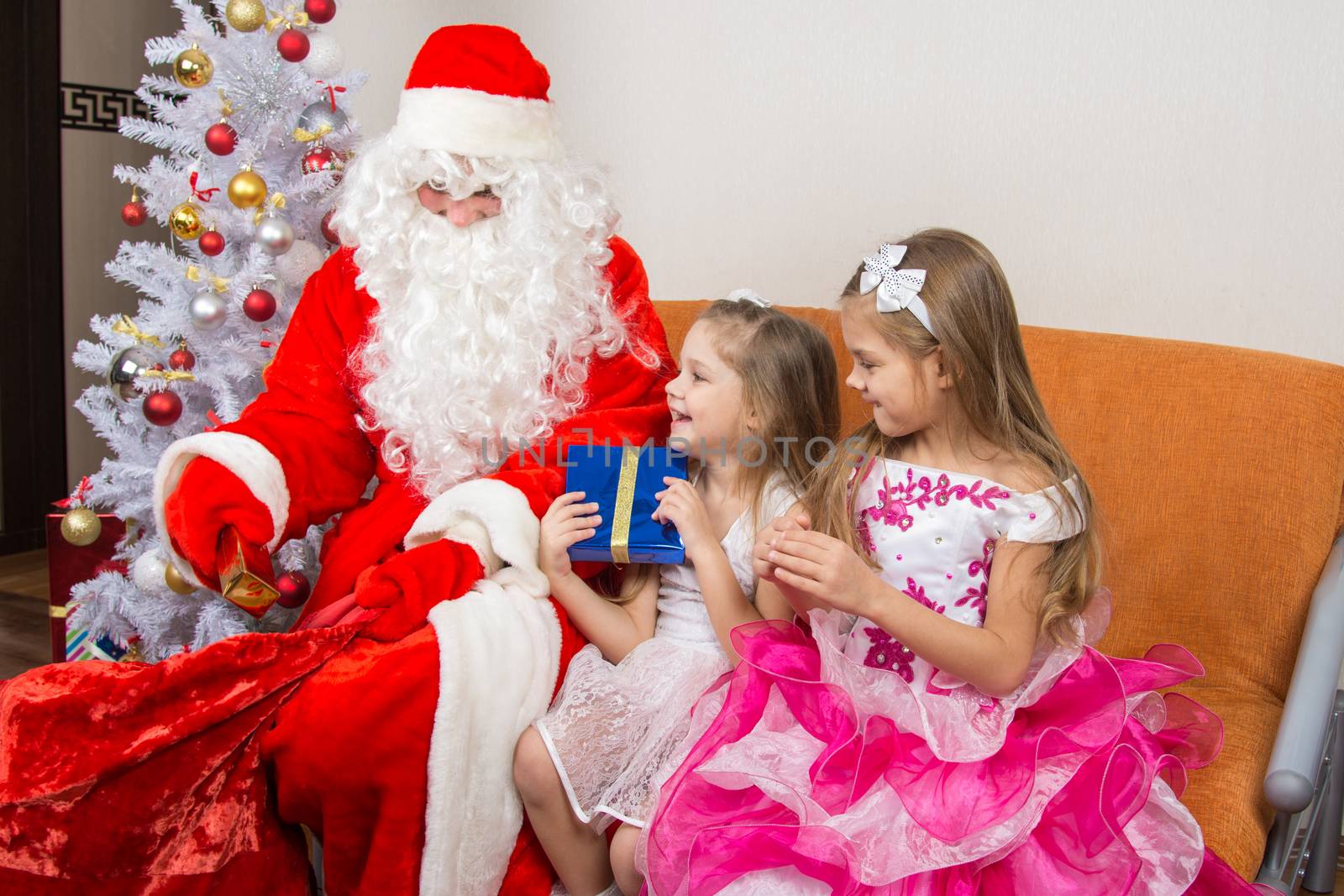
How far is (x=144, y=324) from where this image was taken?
92.4 inches

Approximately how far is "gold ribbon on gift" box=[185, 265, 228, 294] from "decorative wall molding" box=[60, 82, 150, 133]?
7.07 ft

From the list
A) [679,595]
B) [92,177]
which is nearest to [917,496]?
[679,595]

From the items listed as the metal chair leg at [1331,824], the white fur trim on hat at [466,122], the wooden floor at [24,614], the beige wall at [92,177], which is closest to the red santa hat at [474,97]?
the white fur trim on hat at [466,122]

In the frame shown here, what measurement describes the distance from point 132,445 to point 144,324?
0.89 feet

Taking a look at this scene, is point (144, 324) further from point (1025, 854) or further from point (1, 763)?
point (1025, 854)

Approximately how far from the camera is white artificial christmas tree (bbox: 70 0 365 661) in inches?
88.6

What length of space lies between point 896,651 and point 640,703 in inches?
14.8

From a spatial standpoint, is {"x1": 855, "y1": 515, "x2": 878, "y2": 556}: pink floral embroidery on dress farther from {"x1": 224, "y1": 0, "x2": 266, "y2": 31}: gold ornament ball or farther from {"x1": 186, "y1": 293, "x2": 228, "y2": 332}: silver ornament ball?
{"x1": 224, "y1": 0, "x2": 266, "y2": 31}: gold ornament ball

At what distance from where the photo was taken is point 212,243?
226 cm

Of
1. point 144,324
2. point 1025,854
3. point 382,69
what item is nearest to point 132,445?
point 144,324

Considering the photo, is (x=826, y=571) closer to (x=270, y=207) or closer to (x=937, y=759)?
(x=937, y=759)

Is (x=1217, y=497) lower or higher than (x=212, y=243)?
lower

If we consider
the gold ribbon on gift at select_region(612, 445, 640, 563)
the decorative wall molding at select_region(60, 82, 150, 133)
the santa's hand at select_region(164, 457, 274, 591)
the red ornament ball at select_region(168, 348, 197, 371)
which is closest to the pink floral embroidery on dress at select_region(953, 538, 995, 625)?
the gold ribbon on gift at select_region(612, 445, 640, 563)

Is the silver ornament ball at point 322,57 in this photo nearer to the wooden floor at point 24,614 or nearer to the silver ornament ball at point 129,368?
the silver ornament ball at point 129,368
